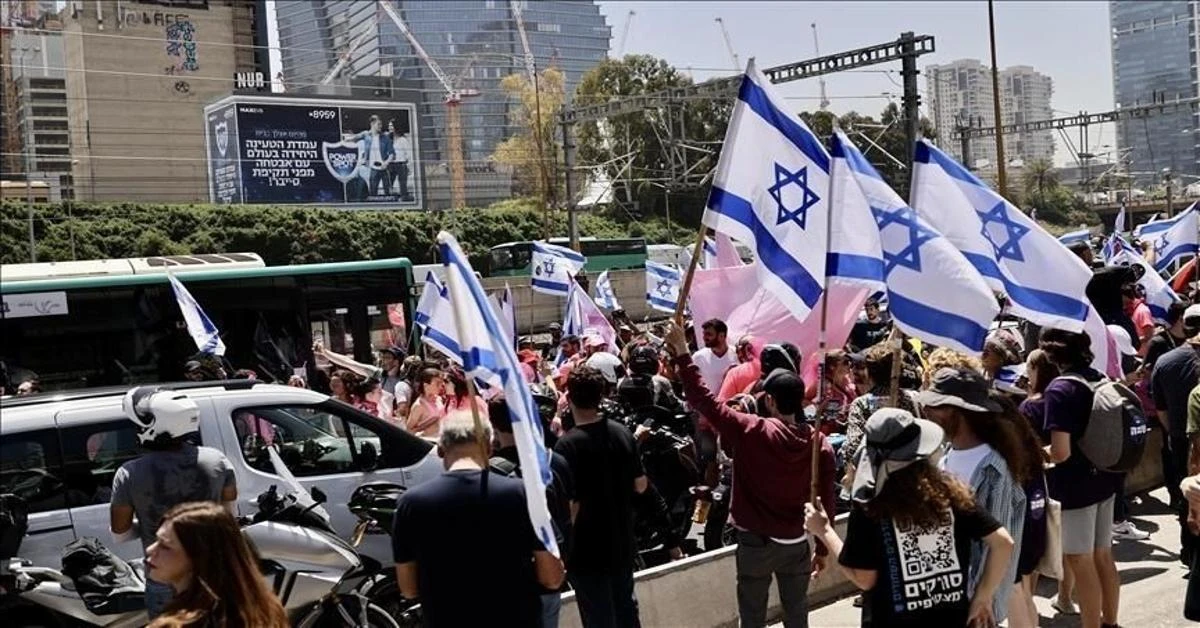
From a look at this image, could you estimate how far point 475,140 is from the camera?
158 m

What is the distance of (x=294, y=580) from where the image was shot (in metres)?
6.13

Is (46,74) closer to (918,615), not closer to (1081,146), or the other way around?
(1081,146)

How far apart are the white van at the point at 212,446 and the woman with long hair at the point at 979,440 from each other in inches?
142

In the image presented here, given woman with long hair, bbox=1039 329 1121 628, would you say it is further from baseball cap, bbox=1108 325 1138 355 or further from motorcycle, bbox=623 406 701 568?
baseball cap, bbox=1108 325 1138 355

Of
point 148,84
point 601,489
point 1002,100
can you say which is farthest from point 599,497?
point 1002,100

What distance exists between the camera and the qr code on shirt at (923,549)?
12.9ft

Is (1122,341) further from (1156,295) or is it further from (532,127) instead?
(532,127)

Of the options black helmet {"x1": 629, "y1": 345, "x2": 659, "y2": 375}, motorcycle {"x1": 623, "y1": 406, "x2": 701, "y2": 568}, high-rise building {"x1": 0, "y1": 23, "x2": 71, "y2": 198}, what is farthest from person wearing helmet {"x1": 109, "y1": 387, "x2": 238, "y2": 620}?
high-rise building {"x1": 0, "y1": 23, "x2": 71, "y2": 198}

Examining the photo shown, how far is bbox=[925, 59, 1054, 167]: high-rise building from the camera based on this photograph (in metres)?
115

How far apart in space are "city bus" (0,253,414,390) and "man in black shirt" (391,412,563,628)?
495 inches

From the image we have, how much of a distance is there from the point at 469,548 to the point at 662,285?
563 inches

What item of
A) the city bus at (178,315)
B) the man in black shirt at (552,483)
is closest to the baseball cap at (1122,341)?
the man in black shirt at (552,483)

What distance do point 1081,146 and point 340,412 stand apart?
209ft

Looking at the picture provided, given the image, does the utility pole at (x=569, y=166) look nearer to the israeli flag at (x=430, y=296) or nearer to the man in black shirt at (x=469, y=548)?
the israeli flag at (x=430, y=296)
